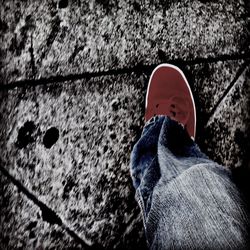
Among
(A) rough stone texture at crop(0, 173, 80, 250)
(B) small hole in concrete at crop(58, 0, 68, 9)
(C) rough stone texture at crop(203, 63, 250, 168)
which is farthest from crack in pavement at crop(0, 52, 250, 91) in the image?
(A) rough stone texture at crop(0, 173, 80, 250)

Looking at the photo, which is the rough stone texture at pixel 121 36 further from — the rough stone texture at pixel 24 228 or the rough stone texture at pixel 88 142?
the rough stone texture at pixel 24 228

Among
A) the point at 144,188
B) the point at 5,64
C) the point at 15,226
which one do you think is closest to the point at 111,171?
the point at 144,188

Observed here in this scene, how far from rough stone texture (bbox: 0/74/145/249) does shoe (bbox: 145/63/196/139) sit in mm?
51

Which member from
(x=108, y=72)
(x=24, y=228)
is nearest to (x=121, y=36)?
(x=108, y=72)

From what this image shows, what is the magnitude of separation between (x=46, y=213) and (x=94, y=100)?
0.51 m

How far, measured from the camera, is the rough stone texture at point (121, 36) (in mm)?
1341

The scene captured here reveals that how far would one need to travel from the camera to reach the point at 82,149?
1.28m

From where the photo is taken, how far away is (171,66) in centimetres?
136

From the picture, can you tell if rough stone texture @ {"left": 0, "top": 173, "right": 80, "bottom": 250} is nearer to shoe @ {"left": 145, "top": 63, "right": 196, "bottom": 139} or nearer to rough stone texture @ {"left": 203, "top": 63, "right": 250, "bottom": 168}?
shoe @ {"left": 145, "top": 63, "right": 196, "bottom": 139}

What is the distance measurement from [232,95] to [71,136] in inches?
28.3

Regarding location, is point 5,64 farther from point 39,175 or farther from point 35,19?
point 39,175

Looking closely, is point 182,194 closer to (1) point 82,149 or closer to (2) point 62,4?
(1) point 82,149

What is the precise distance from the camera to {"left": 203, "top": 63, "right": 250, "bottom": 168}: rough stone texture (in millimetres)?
1295

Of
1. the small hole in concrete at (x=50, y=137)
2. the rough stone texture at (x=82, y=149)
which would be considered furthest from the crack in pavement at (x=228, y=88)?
the small hole in concrete at (x=50, y=137)
